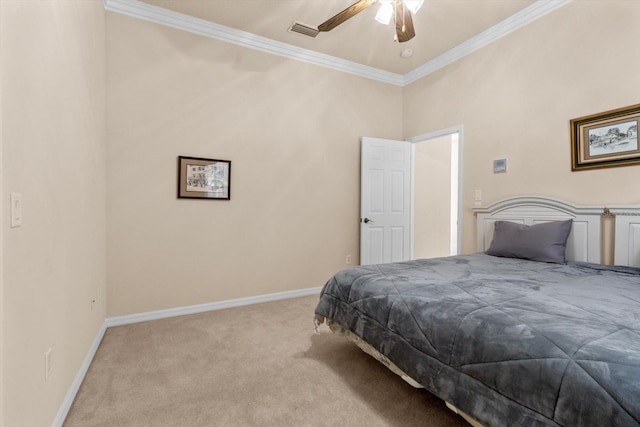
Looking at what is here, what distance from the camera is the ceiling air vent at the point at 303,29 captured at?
3293mm

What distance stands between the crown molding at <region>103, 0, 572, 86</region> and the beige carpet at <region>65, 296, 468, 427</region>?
2960 millimetres

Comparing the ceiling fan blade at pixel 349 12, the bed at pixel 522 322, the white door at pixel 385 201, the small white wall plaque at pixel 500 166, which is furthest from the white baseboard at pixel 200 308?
the ceiling fan blade at pixel 349 12

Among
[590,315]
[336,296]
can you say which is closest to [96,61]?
[336,296]

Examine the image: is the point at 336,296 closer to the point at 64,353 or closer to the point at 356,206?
the point at 64,353

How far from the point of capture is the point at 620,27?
251 cm

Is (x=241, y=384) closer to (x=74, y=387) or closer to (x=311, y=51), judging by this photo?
(x=74, y=387)

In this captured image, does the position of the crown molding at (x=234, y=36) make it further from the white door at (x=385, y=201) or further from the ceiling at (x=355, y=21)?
the white door at (x=385, y=201)

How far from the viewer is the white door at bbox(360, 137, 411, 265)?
13.7 feet

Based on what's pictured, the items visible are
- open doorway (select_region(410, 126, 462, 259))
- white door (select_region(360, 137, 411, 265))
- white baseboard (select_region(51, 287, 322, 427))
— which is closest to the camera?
white baseboard (select_region(51, 287, 322, 427))

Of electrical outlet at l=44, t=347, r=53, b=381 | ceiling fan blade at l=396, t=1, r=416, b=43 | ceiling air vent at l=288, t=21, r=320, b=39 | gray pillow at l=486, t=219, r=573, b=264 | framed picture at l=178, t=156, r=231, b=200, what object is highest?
ceiling air vent at l=288, t=21, r=320, b=39

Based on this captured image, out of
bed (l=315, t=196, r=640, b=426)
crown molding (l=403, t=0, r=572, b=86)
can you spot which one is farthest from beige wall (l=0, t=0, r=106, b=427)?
crown molding (l=403, t=0, r=572, b=86)

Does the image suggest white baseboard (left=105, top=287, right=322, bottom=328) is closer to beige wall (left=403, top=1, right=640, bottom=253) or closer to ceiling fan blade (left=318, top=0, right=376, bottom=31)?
beige wall (left=403, top=1, right=640, bottom=253)

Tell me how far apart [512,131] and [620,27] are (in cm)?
106

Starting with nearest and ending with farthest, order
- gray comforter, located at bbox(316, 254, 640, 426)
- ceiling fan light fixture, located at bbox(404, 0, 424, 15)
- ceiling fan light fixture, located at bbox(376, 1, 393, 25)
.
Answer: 1. gray comforter, located at bbox(316, 254, 640, 426)
2. ceiling fan light fixture, located at bbox(404, 0, 424, 15)
3. ceiling fan light fixture, located at bbox(376, 1, 393, 25)
